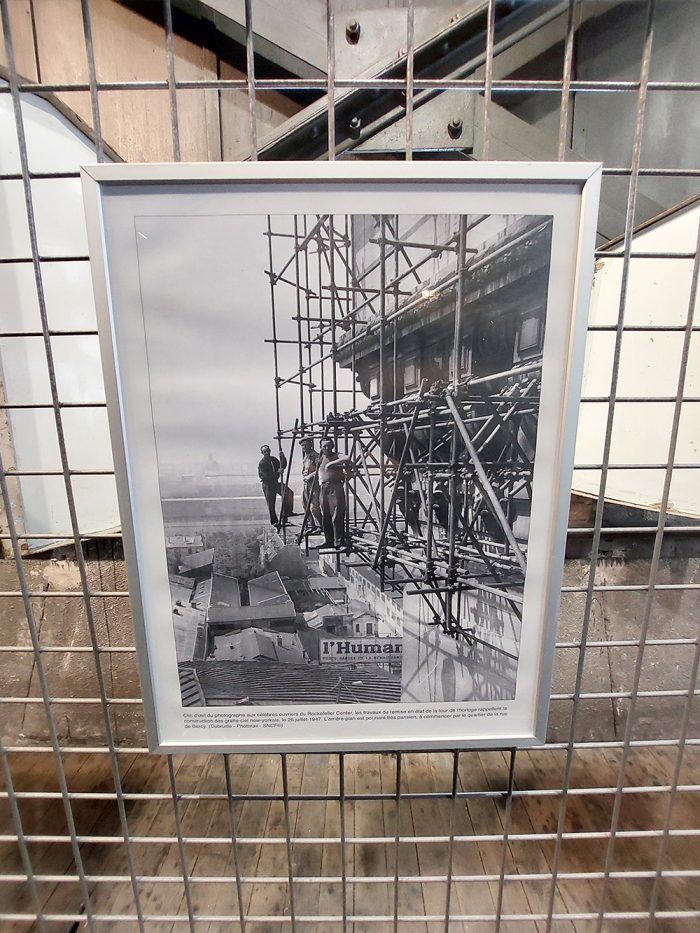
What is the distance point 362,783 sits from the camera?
1.07m

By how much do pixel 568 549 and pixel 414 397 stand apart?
832 millimetres

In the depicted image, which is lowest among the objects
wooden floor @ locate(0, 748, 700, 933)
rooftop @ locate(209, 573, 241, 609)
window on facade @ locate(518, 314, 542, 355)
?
wooden floor @ locate(0, 748, 700, 933)

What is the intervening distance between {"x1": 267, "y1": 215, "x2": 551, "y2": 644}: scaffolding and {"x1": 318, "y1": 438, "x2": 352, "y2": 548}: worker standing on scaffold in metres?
0.01

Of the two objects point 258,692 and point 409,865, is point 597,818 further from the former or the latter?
point 258,692

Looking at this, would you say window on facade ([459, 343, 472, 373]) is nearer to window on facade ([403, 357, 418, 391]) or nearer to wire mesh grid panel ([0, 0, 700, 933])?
window on facade ([403, 357, 418, 391])

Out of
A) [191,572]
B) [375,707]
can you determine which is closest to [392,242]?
[191,572]

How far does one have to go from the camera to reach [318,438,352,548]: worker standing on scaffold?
2.01ft

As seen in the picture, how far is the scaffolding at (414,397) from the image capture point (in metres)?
0.57

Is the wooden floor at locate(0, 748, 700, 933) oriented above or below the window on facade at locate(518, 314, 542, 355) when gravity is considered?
below

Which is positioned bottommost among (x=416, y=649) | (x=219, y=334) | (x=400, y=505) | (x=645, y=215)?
(x=416, y=649)

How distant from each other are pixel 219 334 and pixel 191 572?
1.21ft

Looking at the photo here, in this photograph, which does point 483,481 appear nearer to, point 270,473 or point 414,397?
point 414,397

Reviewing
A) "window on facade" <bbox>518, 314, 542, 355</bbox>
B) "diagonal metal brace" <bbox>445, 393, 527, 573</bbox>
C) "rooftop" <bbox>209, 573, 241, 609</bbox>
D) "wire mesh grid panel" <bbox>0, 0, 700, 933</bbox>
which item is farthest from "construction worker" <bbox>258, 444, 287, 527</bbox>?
"wire mesh grid panel" <bbox>0, 0, 700, 933</bbox>

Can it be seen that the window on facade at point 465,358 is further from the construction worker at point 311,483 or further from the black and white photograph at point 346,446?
the construction worker at point 311,483
